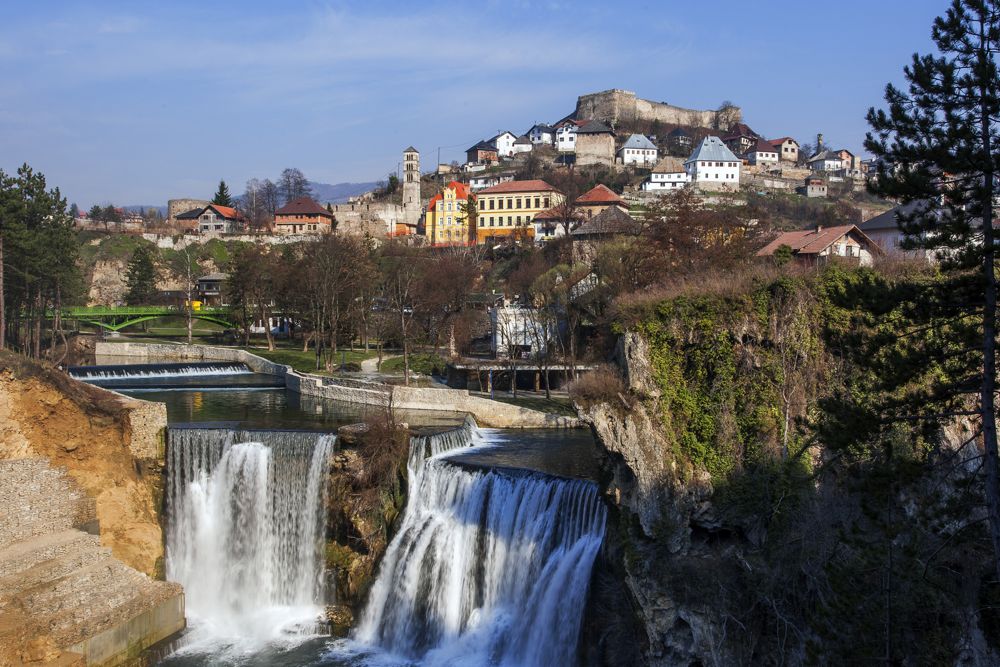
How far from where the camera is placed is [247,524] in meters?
23.9

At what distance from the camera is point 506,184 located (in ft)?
286

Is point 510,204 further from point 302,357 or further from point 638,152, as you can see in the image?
point 302,357

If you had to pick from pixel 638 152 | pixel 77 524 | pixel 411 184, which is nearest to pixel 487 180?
pixel 411 184

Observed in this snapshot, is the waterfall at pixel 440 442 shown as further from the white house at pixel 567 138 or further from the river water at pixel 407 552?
the white house at pixel 567 138

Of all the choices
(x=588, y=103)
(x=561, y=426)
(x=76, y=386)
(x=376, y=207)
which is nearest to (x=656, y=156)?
(x=588, y=103)

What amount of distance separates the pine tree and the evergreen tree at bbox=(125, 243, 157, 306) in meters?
72.0

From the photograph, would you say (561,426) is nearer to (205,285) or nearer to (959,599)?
(959,599)

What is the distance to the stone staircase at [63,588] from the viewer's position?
18.5 m

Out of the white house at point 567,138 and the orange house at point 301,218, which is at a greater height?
the white house at point 567,138

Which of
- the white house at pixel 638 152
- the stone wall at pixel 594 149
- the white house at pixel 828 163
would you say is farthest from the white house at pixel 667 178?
the white house at pixel 828 163

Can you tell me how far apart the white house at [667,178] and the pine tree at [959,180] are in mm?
81535

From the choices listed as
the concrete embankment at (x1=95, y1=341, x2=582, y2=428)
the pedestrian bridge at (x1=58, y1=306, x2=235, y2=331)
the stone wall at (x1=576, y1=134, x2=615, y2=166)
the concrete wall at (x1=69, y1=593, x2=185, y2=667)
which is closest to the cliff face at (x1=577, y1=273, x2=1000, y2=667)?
the concrete wall at (x1=69, y1=593, x2=185, y2=667)

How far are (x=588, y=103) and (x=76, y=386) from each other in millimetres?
112487

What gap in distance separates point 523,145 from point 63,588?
362ft
